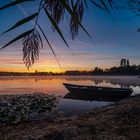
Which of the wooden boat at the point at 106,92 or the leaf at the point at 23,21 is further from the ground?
the leaf at the point at 23,21

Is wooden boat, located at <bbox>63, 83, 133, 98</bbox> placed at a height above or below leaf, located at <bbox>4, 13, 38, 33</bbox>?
below

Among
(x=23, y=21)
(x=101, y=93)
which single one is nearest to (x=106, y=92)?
(x=101, y=93)

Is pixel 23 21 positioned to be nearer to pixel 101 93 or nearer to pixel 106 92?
pixel 106 92

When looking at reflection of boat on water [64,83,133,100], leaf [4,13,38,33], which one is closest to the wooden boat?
reflection of boat on water [64,83,133,100]

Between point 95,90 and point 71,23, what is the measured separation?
1385 inches

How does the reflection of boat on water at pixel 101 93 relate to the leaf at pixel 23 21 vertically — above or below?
below

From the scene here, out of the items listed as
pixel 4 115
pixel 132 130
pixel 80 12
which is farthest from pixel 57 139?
pixel 4 115

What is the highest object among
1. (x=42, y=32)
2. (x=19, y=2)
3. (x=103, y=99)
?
(x=19, y=2)

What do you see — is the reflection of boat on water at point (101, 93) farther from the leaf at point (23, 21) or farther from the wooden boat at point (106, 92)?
the leaf at point (23, 21)

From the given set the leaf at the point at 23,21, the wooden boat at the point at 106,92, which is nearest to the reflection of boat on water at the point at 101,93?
the wooden boat at the point at 106,92

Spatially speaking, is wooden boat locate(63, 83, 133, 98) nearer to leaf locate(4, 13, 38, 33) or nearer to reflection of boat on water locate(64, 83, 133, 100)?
reflection of boat on water locate(64, 83, 133, 100)

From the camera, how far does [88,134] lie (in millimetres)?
8164

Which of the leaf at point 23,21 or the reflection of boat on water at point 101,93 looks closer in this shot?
the leaf at point 23,21

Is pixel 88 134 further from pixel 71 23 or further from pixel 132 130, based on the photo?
pixel 71 23
